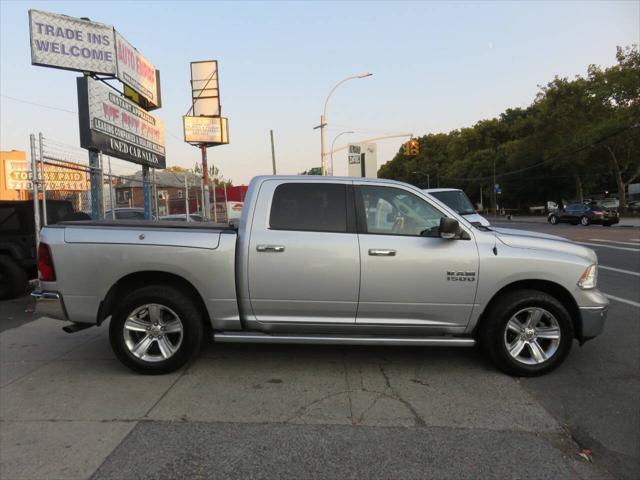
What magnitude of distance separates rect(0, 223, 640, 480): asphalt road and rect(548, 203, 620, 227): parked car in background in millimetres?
30164

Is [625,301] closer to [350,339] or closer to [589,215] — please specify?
[350,339]

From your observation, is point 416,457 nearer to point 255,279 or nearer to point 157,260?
point 255,279

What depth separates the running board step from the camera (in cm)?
454

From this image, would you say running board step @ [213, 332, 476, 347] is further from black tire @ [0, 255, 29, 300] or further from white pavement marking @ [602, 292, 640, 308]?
black tire @ [0, 255, 29, 300]

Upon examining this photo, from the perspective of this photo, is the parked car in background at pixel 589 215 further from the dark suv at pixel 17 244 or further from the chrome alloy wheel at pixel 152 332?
the chrome alloy wheel at pixel 152 332

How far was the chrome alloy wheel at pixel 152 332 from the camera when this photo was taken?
463 cm

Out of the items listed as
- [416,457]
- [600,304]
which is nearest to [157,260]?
[416,457]

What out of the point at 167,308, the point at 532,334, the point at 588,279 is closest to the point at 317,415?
the point at 167,308

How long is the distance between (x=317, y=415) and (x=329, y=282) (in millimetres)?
1206

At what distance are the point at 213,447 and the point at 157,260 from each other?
1.91 m

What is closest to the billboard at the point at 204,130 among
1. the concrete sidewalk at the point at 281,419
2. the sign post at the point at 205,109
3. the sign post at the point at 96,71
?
the sign post at the point at 205,109

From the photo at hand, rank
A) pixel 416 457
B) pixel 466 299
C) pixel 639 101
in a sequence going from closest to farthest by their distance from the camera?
pixel 416 457 < pixel 466 299 < pixel 639 101

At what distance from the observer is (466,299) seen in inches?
179

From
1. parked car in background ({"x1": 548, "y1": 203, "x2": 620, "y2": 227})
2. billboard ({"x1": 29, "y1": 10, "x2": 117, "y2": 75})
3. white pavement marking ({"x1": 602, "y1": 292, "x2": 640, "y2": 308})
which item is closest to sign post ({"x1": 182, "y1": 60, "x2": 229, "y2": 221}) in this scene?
billboard ({"x1": 29, "y1": 10, "x2": 117, "y2": 75})
